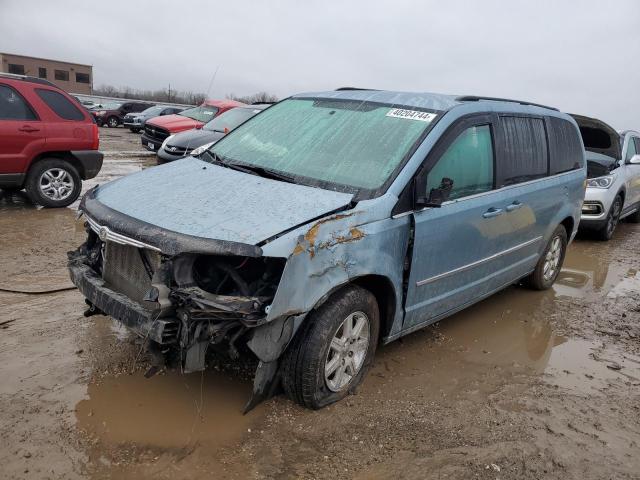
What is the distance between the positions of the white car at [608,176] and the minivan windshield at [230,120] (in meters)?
6.67

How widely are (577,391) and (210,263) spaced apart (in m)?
2.72

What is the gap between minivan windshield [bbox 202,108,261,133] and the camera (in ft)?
38.4

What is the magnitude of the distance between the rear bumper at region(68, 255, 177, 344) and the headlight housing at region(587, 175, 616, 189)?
7846 millimetres

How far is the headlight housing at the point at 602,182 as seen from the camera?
8617 mm

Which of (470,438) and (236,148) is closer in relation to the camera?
(470,438)

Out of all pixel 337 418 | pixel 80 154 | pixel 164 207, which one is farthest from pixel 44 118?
pixel 337 418

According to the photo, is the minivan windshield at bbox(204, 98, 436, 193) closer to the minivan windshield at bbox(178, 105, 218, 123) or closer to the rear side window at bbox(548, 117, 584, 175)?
the rear side window at bbox(548, 117, 584, 175)

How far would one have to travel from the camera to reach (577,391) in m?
3.79

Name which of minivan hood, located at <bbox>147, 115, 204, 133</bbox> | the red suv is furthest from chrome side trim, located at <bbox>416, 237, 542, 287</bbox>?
minivan hood, located at <bbox>147, 115, 204, 133</bbox>

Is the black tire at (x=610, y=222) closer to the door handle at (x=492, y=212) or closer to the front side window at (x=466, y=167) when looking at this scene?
the door handle at (x=492, y=212)

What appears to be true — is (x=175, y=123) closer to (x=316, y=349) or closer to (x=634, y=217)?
(x=634, y=217)

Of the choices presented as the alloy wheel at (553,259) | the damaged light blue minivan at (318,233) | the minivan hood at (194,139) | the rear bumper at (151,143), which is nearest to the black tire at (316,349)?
the damaged light blue minivan at (318,233)

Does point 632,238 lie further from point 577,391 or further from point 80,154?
point 80,154

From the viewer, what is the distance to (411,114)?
12.6 feet
